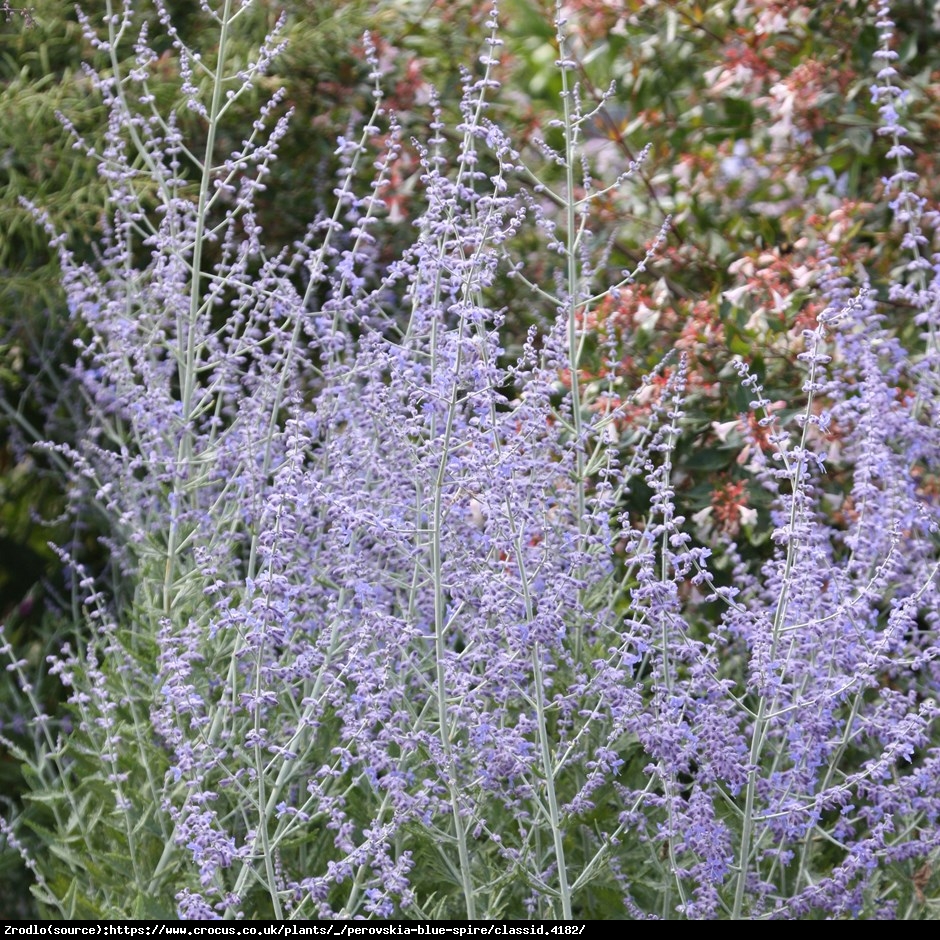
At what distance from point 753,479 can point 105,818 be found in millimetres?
1956

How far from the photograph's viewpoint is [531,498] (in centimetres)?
290

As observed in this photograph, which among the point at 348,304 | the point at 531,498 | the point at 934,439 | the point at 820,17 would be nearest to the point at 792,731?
the point at 531,498

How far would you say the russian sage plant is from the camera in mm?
2617

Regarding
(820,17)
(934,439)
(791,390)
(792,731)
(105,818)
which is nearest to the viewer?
(792,731)

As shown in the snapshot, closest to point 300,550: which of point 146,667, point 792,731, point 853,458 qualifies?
point 146,667

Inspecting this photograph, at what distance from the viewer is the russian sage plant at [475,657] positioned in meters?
2.62

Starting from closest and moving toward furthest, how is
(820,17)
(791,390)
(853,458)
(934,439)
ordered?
(934,439) → (853,458) → (791,390) → (820,17)

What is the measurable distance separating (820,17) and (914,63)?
0.43m

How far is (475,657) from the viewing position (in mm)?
2693

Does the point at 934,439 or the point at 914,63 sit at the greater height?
the point at 914,63

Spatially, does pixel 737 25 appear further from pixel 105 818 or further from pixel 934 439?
pixel 105 818

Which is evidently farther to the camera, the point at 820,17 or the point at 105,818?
the point at 820,17

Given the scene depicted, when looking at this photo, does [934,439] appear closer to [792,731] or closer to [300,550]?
[792,731]

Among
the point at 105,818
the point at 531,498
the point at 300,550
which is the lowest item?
the point at 105,818
